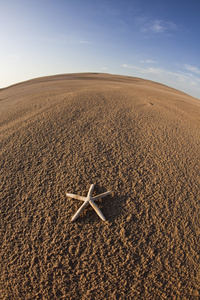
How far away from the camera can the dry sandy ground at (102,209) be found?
1.31 metres

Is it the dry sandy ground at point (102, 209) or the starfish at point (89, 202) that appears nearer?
the dry sandy ground at point (102, 209)

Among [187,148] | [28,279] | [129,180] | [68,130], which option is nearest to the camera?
[28,279]

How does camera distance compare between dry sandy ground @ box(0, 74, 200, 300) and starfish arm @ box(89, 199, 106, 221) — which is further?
starfish arm @ box(89, 199, 106, 221)

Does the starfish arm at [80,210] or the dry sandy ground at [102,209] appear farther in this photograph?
the starfish arm at [80,210]

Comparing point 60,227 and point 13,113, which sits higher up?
point 13,113

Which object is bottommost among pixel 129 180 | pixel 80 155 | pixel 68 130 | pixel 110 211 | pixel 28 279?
pixel 28 279

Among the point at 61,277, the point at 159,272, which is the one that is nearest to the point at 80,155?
the point at 61,277

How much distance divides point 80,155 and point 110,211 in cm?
71

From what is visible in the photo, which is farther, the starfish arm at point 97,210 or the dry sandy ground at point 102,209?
the starfish arm at point 97,210

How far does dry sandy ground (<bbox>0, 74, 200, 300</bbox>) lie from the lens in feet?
4.31

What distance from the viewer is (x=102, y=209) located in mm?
1607

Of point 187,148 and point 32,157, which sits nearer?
point 32,157

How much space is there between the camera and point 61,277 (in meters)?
1.33

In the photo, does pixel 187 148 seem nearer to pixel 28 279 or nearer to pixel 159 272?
pixel 159 272
